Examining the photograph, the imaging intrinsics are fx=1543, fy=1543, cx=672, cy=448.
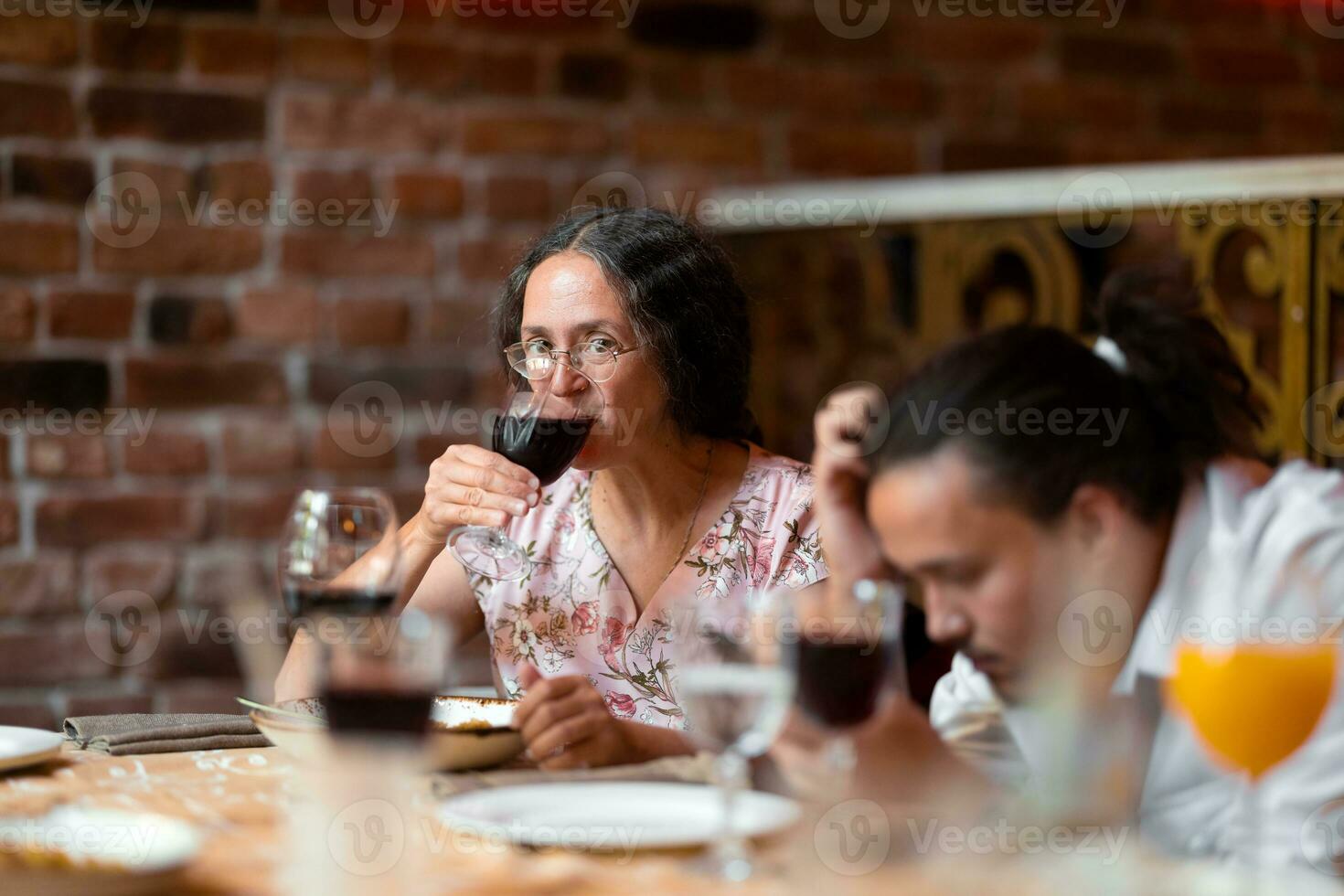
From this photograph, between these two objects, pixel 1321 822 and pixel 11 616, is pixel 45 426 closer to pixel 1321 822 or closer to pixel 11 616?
pixel 11 616

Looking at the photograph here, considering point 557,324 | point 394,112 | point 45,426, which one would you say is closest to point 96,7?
point 394,112

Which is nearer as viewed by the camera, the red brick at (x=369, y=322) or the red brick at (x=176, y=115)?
the red brick at (x=176, y=115)

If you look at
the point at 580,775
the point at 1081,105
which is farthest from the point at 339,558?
the point at 1081,105

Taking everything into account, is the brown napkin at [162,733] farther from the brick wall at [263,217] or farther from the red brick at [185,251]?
the red brick at [185,251]

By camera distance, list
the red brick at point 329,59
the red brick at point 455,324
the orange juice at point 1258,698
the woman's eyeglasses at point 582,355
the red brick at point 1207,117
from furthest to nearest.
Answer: the red brick at point 1207,117, the red brick at point 455,324, the red brick at point 329,59, the woman's eyeglasses at point 582,355, the orange juice at point 1258,698

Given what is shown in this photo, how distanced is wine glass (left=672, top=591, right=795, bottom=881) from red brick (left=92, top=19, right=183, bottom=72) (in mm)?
2058

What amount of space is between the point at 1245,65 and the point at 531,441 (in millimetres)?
2614

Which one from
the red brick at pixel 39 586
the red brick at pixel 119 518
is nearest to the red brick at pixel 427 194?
the red brick at pixel 119 518

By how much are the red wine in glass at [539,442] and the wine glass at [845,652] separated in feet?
2.16

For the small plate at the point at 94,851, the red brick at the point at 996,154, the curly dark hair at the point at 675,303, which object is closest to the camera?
the small plate at the point at 94,851

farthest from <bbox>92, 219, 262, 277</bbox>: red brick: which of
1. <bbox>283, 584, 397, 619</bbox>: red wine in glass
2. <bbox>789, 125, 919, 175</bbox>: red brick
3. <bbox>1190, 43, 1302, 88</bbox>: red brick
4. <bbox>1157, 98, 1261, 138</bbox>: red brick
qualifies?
<bbox>1190, 43, 1302, 88</bbox>: red brick

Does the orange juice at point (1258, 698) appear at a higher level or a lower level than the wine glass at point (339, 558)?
lower

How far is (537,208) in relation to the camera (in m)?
3.01

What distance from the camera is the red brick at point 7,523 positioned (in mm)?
2617
